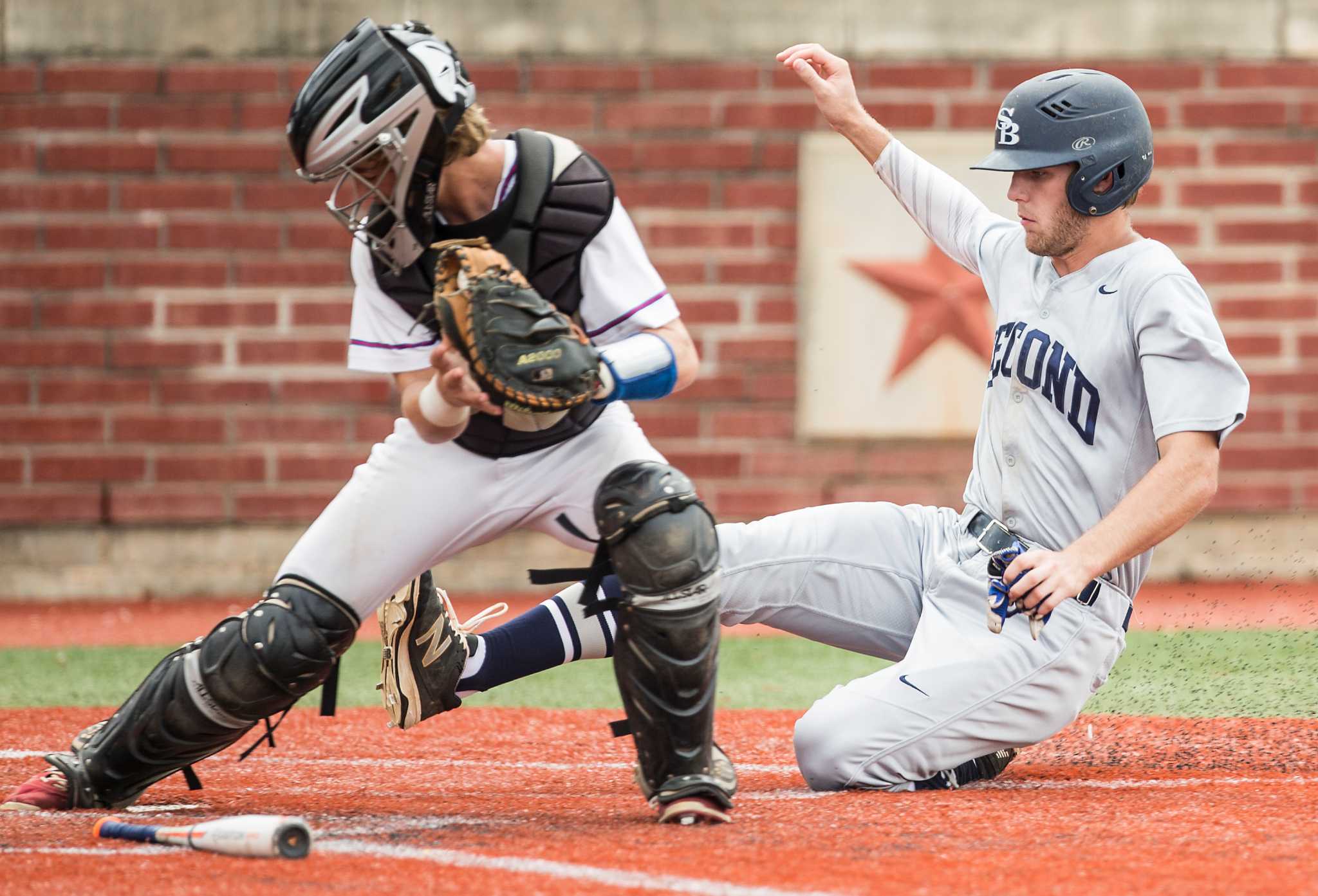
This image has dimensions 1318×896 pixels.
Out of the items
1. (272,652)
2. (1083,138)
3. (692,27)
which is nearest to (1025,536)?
(1083,138)

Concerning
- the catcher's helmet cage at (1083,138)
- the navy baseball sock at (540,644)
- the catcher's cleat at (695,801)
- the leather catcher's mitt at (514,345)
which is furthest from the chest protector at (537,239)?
the catcher's helmet cage at (1083,138)

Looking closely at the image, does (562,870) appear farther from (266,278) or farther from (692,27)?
(692,27)

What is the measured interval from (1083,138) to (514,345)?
1603mm

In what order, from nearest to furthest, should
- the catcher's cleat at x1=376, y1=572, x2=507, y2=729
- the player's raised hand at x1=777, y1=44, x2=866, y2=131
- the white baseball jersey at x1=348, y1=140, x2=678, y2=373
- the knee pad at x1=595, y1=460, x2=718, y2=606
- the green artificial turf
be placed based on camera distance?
the knee pad at x1=595, y1=460, x2=718, y2=606, the white baseball jersey at x1=348, y1=140, x2=678, y2=373, the catcher's cleat at x1=376, y1=572, x2=507, y2=729, the player's raised hand at x1=777, y1=44, x2=866, y2=131, the green artificial turf

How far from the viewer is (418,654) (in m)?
4.16

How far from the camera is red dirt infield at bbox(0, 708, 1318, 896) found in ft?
9.78

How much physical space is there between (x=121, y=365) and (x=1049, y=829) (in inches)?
256

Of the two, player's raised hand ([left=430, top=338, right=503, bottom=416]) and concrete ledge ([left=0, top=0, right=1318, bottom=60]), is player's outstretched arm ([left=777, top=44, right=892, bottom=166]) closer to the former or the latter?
player's raised hand ([left=430, top=338, right=503, bottom=416])

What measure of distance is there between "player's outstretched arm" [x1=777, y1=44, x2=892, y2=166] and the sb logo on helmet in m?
0.54

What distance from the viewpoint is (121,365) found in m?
8.73

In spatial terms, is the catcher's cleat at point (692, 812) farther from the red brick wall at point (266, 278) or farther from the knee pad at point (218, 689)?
the red brick wall at point (266, 278)

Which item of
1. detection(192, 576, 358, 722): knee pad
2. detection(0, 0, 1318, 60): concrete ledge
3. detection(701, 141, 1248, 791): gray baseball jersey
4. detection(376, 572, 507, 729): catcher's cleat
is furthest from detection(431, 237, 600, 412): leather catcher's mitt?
detection(0, 0, 1318, 60): concrete ledge

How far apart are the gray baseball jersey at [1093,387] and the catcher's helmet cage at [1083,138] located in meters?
0.15

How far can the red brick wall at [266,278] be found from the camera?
873cm
